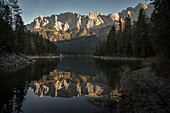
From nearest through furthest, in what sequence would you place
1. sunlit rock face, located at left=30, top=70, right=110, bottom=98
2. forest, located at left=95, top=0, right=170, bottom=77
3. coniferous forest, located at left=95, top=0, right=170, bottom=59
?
sunlit rock face, located at left=30, top=70, right=110, bottom=98 → forest, located at left=95, top=0, right=170, bottom=77 → coniferous forest, located at left=95, top=0, right=170, bottom=59

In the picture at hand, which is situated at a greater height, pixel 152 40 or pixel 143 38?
pixel 143 38

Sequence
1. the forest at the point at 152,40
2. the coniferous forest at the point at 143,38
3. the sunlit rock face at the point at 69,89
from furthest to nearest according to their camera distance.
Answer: the coniferous forest at the point at 143,38 → the forest at the point at 152,40 → the sunlit rock face at the point at 69,89

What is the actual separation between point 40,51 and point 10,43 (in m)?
78.6

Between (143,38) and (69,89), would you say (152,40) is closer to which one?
(143,38)

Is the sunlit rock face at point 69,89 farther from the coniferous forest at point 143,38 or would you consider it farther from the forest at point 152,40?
the coniferous forest at point 143,38

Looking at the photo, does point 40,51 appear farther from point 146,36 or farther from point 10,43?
point 146,36

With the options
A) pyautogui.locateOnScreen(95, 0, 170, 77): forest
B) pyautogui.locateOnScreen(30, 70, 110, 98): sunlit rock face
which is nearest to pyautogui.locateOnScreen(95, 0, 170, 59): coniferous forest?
pyautogui.locateOnScreen(95, 0, 170, 77): forest

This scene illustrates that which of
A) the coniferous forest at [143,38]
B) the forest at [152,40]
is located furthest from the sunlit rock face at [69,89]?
the coniferous forest at [143,38]

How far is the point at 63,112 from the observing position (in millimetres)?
7145

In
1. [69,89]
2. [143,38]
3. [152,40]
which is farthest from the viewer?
[143,38]

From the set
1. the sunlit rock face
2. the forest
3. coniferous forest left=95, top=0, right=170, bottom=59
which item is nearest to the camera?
the sunlit rock face

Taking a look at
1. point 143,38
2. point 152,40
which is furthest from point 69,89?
point 143,38

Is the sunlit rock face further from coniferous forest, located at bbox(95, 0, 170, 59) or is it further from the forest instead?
coniferous forest, located at bbox(95, 0, 170, 59)

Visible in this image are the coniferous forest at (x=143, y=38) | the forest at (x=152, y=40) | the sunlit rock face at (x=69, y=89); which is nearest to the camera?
the sunlit rock face at (x=69, y=89)
